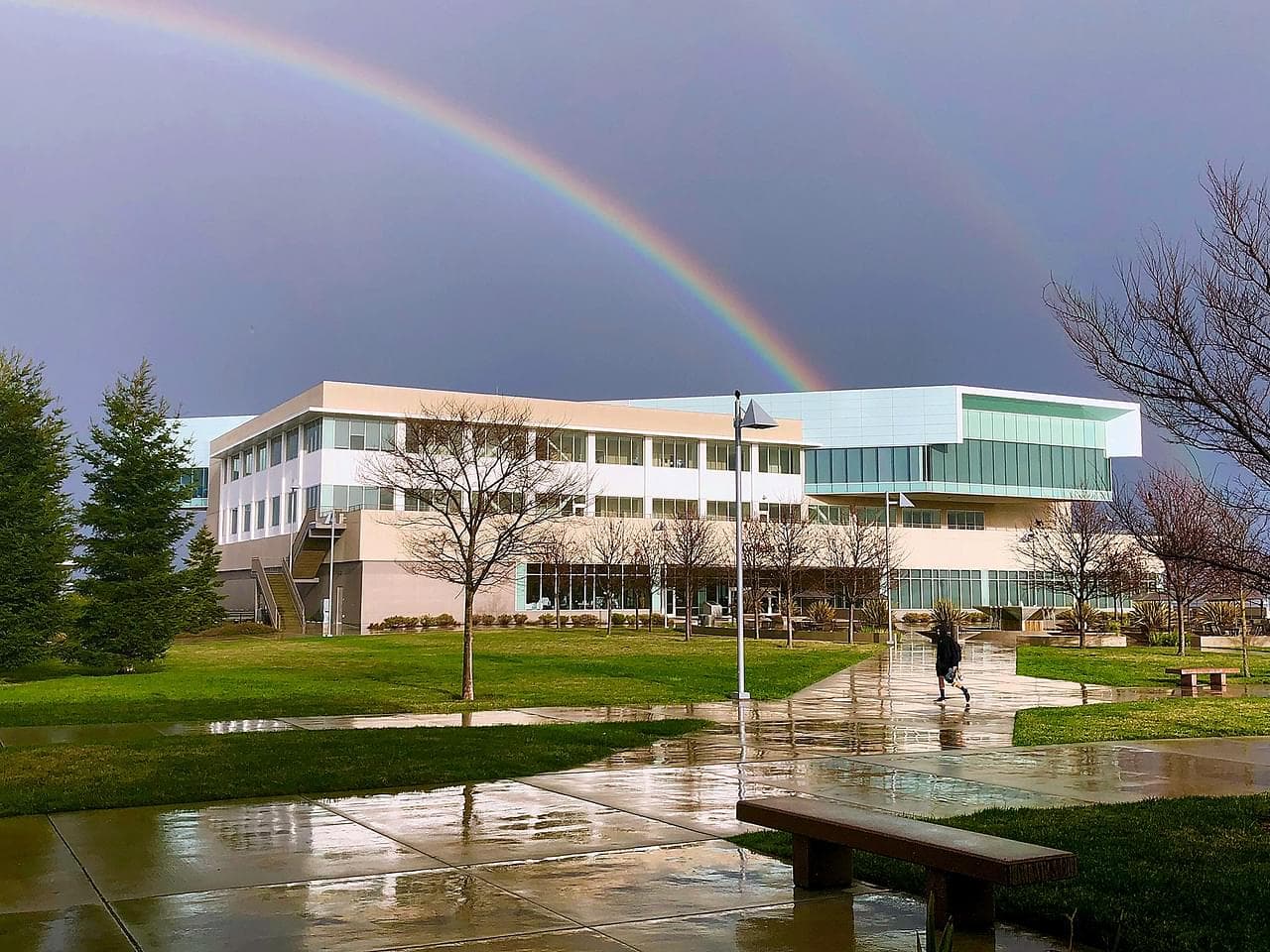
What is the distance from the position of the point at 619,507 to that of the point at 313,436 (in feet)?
61.4

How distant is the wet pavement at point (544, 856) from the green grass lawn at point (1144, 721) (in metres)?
1.23

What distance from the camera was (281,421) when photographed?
70.9m

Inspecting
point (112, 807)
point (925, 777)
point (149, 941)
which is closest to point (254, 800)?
point (112, 807)

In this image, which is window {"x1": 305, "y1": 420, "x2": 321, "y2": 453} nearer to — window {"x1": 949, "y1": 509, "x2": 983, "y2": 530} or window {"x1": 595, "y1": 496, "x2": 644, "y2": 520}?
window {"x1": 595, "y1": 496, "x2": 644, "y2": 520}

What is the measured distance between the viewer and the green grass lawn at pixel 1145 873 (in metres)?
6.64

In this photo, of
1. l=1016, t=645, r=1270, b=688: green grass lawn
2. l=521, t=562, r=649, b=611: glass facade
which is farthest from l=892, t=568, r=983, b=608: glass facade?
l=1016, t=645, r=1270, b=688: green grass lawn

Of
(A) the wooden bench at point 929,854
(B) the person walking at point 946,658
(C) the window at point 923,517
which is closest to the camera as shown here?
(A) the wooden bench at point 929,854

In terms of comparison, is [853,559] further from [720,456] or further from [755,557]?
[720,456]

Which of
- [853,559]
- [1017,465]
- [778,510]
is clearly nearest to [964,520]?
[1017,465]

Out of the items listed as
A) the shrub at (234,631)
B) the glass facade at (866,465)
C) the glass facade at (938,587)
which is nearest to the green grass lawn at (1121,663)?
the glass facade at (938,587)

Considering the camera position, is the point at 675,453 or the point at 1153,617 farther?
the point at 675,453

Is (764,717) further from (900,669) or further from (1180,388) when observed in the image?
(900,669)

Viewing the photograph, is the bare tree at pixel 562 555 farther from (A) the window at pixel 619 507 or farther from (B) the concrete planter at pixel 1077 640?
(B) the concrete planter at pixel 1077 640

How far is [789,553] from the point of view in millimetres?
51812
